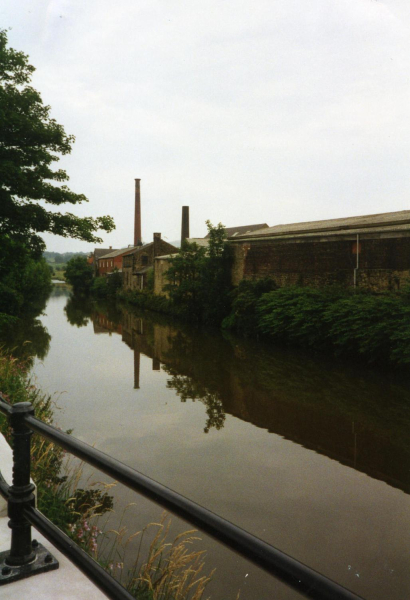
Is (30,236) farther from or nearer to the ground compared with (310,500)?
farther from the ground

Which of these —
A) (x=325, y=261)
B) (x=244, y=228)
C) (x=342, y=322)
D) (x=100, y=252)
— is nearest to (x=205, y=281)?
(x=325, y=261)

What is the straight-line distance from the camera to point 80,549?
1.55 m

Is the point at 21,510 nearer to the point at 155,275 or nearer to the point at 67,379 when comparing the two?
the point at 67,379

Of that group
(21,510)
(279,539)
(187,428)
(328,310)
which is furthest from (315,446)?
(328,310)

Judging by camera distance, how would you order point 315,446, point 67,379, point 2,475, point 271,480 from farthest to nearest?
point 67,379 < point 315,446 < point 271,480 < point 2,475

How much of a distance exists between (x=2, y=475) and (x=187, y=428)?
6292 mm

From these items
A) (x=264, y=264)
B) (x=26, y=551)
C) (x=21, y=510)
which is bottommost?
(x=26, y=551)

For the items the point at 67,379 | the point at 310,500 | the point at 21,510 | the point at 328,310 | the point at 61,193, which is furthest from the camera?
the point at 328,310

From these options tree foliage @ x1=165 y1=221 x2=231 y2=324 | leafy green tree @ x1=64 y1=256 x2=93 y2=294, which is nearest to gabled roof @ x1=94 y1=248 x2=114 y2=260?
leafy green tree @ x1=64 y1=256 x2=93 y2=294

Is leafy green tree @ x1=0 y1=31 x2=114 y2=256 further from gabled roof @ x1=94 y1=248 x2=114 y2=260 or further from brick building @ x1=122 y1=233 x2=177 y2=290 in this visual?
gabled roof @ x1=94 y1=248 x2=114 y2=260

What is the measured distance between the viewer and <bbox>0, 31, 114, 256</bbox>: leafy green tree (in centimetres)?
1191

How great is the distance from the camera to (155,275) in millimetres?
39375

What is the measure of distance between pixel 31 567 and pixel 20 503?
0.33 m

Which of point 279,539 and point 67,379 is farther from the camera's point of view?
point 67,379
